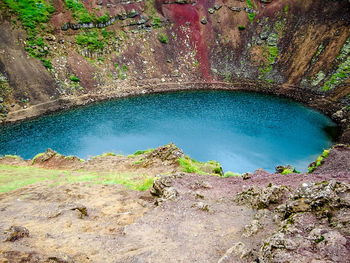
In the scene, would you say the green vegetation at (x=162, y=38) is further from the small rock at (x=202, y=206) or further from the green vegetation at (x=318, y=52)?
the small rock at (x=202, y=206)

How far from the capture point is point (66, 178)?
2184 centimetres

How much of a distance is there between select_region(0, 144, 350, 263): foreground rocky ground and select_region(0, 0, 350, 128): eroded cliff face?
40.8 metres

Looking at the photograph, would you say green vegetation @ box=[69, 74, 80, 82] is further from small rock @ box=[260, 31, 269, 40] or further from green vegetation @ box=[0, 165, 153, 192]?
small rock @ box=[260, 31, 269, 40]

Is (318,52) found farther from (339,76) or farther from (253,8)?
(253,8)

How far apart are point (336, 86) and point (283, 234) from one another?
59.7 m

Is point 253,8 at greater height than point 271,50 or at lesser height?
greater

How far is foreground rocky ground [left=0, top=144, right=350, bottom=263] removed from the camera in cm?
920

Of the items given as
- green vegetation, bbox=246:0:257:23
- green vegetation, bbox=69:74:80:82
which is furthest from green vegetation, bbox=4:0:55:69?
green vegetation, bbox=246:0:257:23

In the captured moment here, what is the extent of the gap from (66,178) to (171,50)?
58916 mm

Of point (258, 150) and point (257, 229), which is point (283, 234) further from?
point (258, 150)

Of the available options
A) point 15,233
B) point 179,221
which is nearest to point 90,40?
point 179,221

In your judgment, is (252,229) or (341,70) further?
(341,70)

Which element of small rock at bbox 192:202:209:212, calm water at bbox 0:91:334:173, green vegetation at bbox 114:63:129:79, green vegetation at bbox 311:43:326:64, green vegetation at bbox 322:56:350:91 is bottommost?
small rock at bbox 192:202:209:212

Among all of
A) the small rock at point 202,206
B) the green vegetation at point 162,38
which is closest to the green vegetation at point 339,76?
the green vegetation at point 162,38
